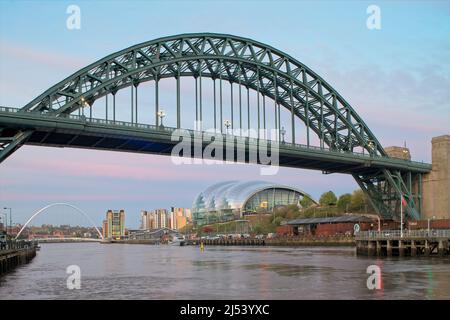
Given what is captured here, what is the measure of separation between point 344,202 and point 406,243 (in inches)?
3205

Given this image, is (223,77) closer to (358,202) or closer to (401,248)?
(401,248)

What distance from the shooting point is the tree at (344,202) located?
14112 centimetres

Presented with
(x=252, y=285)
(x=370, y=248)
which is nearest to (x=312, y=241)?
(x=370, y=248)

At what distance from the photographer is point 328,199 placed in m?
155

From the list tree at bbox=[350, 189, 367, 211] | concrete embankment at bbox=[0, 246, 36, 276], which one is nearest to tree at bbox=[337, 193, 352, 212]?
tree at bbox=[350, 189, 367, 211]

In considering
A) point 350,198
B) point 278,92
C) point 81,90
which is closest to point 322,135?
point 278,92

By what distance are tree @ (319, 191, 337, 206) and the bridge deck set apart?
65.2 metres

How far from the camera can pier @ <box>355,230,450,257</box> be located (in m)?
57.8

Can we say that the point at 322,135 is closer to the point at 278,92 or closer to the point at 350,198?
the point at 278,92

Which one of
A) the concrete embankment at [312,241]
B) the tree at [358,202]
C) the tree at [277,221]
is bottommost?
the concrete embankment at [312,241]

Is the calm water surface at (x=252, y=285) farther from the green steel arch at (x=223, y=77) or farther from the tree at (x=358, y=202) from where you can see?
the tree at (x=358, y=202)

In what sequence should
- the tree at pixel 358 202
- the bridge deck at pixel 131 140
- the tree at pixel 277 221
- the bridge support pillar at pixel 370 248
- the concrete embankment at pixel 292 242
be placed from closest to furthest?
1. the bridge deck at pixel 131 140
2. the bridge support pillar at pixel 370 248
3. the concrete embankment at pixel 292 242
4. the tree at pixel 358 202
5. the tree at pixel 277 221

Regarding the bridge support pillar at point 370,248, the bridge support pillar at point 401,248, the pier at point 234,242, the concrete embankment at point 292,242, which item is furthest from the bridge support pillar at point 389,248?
the pier at point 234,242

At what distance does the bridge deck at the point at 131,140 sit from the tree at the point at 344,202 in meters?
53.5
